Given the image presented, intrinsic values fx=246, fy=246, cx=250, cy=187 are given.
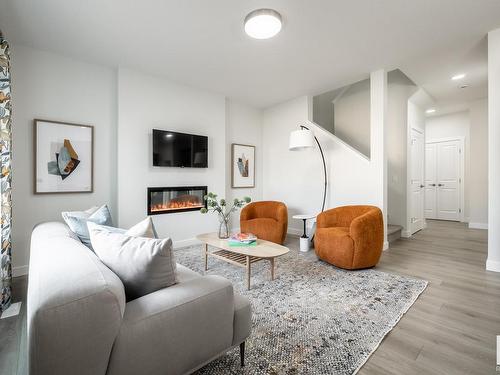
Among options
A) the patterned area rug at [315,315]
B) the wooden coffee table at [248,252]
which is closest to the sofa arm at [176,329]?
the patterned area rug at [315,315]

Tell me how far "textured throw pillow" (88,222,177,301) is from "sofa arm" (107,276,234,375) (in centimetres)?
6

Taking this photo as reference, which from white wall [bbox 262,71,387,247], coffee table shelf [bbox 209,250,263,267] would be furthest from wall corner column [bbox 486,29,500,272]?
coffee table shelf [bbox 209,250,263,267]

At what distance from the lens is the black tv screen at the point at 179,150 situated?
3.83 m

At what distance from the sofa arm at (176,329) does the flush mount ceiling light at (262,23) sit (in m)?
2.41

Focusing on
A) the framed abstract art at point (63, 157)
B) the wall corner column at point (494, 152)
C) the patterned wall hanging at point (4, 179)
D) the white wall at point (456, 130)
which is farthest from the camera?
the white wall at point (456, 130)

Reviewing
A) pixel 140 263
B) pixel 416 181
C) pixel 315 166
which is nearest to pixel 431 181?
pixel 416 181

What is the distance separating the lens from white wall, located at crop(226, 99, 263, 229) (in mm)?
4984

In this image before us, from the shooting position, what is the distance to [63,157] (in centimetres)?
314

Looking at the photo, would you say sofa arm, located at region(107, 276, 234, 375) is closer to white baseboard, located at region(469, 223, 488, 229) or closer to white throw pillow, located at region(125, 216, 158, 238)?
white throw pillow, located at region(125, 216, 158, 238)

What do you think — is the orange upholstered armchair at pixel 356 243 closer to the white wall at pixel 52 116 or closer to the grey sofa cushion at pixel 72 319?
the grey sofa cushion at pixel 72 319

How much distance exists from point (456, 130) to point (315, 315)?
22.2 ft

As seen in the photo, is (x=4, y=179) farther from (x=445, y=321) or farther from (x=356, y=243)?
(x=445, y=321)

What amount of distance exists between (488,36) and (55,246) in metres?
4.54

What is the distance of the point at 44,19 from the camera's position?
8.07 ft
